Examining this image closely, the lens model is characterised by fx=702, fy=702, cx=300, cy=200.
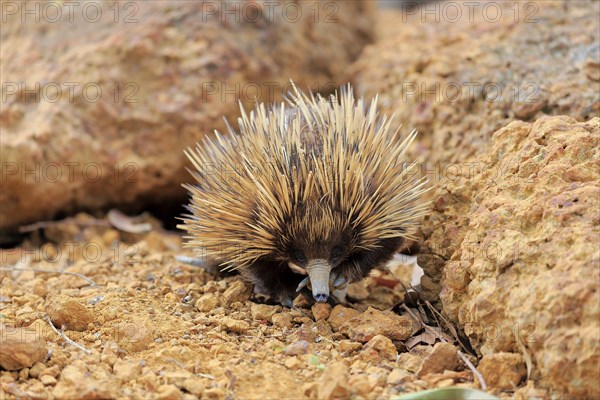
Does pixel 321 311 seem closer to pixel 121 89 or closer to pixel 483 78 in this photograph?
pixel 483 78

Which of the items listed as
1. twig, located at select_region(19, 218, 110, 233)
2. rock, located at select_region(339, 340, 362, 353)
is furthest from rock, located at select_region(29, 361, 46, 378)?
twig, located at select_region(19, 218, 110, 233)

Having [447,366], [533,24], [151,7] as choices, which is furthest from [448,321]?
[151,7]

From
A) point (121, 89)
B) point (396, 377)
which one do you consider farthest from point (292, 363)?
point (121, 89)

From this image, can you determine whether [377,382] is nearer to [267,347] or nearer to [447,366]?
[447,366]

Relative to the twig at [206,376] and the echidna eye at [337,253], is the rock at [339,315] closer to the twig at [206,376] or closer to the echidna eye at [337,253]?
the echidna eye at [337,253]

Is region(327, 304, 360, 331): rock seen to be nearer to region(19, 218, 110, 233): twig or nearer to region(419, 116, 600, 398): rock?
region(419, 116, 600, 398): rock

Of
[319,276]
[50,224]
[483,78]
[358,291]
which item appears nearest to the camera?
[319,276]
